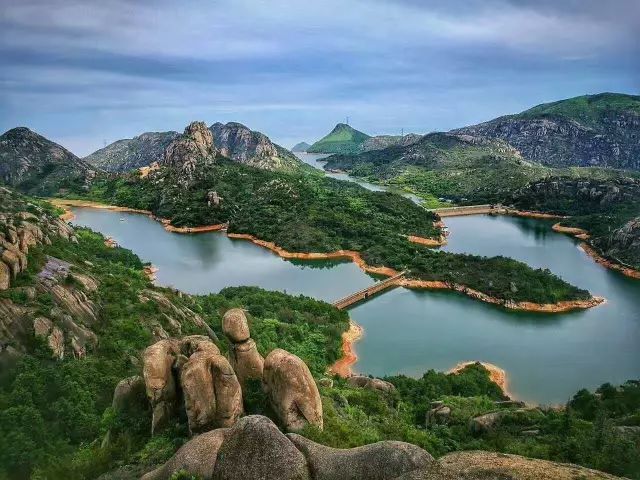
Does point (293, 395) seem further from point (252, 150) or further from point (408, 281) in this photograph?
point (252, 150)

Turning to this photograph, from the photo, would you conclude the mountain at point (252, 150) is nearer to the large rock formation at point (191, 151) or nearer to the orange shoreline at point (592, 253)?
the large rock formation at point (191, 151)

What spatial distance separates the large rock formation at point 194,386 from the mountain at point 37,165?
372 ft

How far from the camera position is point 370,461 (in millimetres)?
9430

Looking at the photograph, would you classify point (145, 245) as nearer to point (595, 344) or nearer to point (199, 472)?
point (595, 344)

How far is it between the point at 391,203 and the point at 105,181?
220 feet

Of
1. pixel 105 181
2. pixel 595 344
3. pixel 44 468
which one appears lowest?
pixel 595 344

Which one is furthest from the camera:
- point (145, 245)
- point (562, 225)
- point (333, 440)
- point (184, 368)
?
point (562, 225)

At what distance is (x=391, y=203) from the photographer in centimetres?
9481

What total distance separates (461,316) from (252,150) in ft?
442

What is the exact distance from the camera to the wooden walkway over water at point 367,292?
163 ft

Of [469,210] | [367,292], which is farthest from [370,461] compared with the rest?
[469,210]

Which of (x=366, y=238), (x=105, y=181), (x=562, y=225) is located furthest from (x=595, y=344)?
(x=105, y=181)

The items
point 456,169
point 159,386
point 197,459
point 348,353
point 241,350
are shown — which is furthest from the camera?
point 456,169

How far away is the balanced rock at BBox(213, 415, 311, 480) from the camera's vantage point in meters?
9.60
